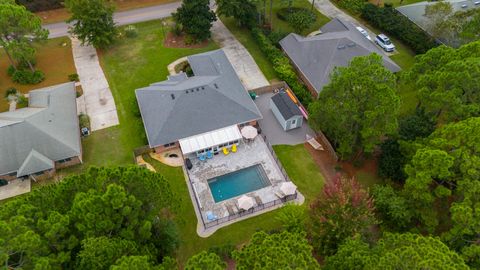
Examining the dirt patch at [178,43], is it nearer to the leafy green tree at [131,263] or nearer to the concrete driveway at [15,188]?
the concrete driveway at [15,188]

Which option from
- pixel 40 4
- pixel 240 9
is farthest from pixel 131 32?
pixel 40 4

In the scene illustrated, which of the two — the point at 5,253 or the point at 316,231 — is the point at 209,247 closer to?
the point at 316,231

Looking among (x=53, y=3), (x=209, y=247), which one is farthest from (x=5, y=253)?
(x=53, y=3)

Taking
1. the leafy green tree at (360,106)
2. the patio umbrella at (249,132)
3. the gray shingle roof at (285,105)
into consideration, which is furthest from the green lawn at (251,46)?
the leafy green tree at (360,106)

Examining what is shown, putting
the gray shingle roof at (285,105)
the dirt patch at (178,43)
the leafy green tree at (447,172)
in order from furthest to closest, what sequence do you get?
the dirt patch at (178,43), the gray shingle roof at (285,105), the leafy green tree at (447,172)

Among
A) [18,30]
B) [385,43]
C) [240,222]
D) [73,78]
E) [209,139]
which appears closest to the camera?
[240,222]

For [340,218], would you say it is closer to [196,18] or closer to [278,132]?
[278,132]
